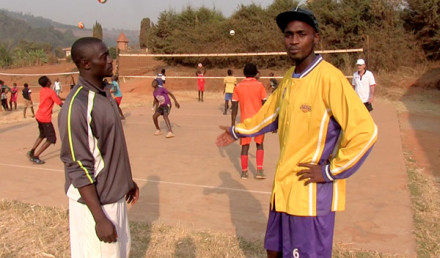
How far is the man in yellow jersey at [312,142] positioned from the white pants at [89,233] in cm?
96

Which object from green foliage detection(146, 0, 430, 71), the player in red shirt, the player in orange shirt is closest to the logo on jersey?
the player in orange shirt

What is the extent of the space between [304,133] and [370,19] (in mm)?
24891

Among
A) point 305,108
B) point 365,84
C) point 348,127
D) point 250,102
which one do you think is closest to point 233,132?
point 305,108

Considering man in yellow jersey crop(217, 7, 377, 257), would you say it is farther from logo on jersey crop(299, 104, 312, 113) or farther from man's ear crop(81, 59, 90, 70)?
man's ear crop(81, 59, 90, 70)

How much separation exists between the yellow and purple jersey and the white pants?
961 millimetres

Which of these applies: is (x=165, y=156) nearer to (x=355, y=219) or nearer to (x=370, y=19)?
(x=355, y=219)

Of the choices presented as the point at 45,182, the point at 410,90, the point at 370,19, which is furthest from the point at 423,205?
the point at 370,19

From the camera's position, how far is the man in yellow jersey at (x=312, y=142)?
2.33 meters

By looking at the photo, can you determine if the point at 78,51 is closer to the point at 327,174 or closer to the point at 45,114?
the point at 327,174

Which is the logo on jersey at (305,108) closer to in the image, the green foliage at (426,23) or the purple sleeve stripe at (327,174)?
the purple sleeve stripe at (327,174)

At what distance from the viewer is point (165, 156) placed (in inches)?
327

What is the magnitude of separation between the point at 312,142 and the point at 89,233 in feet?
4.51

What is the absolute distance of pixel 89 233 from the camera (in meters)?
2.44

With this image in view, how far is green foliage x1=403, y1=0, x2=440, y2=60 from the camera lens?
74.3 ft
